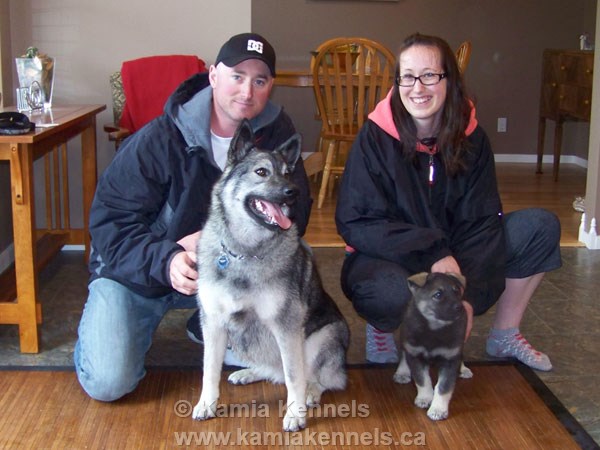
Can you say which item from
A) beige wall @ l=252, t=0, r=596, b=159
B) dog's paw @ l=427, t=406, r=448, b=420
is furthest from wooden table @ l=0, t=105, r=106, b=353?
beige wall @ l=252, t=0, r=596, b=159

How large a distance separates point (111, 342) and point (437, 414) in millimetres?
1028

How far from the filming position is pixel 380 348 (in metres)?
2.76

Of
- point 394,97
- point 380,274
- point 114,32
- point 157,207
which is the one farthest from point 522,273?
point 114,32

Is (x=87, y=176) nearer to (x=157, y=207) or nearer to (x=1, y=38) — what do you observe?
(x=1, y=38)

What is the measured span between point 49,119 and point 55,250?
85 centimetres

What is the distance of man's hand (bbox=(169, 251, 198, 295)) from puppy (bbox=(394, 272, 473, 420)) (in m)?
0.65

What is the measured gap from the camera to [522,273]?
2.70 metres

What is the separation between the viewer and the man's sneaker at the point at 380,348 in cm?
275

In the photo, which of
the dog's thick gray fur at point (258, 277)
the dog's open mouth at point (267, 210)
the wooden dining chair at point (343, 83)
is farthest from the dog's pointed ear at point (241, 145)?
the wooden dining chair at point (343, 83)

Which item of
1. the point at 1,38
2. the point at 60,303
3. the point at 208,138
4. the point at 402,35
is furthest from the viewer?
the point at 402,35

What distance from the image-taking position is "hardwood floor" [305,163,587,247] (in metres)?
4.54

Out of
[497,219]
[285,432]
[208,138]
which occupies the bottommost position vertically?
[285,432]

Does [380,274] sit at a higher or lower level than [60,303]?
higher

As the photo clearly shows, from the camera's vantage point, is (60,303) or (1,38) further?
(1,38)
